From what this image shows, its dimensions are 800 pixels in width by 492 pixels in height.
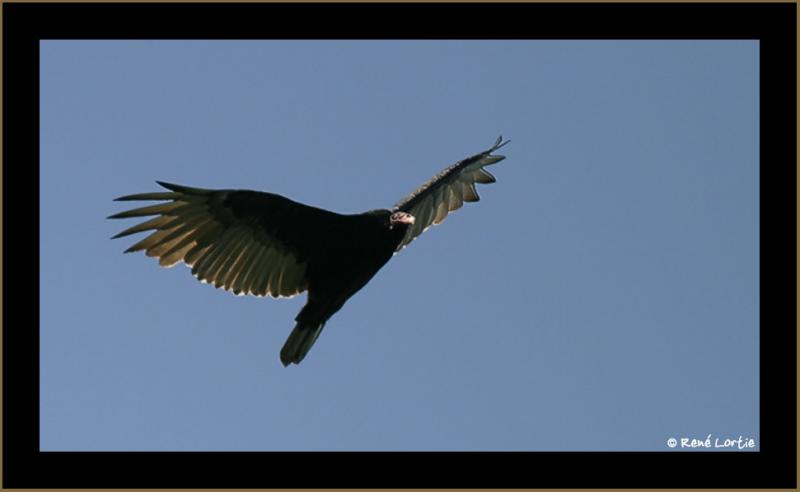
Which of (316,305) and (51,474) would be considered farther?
(316,305)

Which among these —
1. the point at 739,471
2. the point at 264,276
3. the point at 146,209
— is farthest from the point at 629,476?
the point at 146,209

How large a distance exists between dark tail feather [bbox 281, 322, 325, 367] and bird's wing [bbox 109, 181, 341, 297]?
49 cm

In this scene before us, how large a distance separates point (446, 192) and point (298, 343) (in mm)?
2950

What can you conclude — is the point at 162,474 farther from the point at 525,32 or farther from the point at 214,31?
the point at 525,32

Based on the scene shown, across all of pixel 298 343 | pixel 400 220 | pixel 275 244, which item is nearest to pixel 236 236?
pixel 275 244

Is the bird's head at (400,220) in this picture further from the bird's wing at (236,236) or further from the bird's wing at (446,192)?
the bird's wing at (446,192)

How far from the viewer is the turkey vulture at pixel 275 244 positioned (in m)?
11.6

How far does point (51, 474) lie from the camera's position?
9.73 metres

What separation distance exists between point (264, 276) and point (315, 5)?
2.89m

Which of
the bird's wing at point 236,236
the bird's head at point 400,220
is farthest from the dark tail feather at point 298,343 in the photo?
the bird's head at point 400,220

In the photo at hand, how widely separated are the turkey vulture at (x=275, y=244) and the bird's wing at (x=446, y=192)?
1.48m

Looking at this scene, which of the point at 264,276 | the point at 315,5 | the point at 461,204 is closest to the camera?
the point at 315,5

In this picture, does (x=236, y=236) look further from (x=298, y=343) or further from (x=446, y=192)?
(x=446, y=192)

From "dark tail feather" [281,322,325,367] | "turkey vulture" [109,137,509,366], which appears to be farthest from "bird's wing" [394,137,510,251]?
"dark tail feather" [281,322,325,367]
